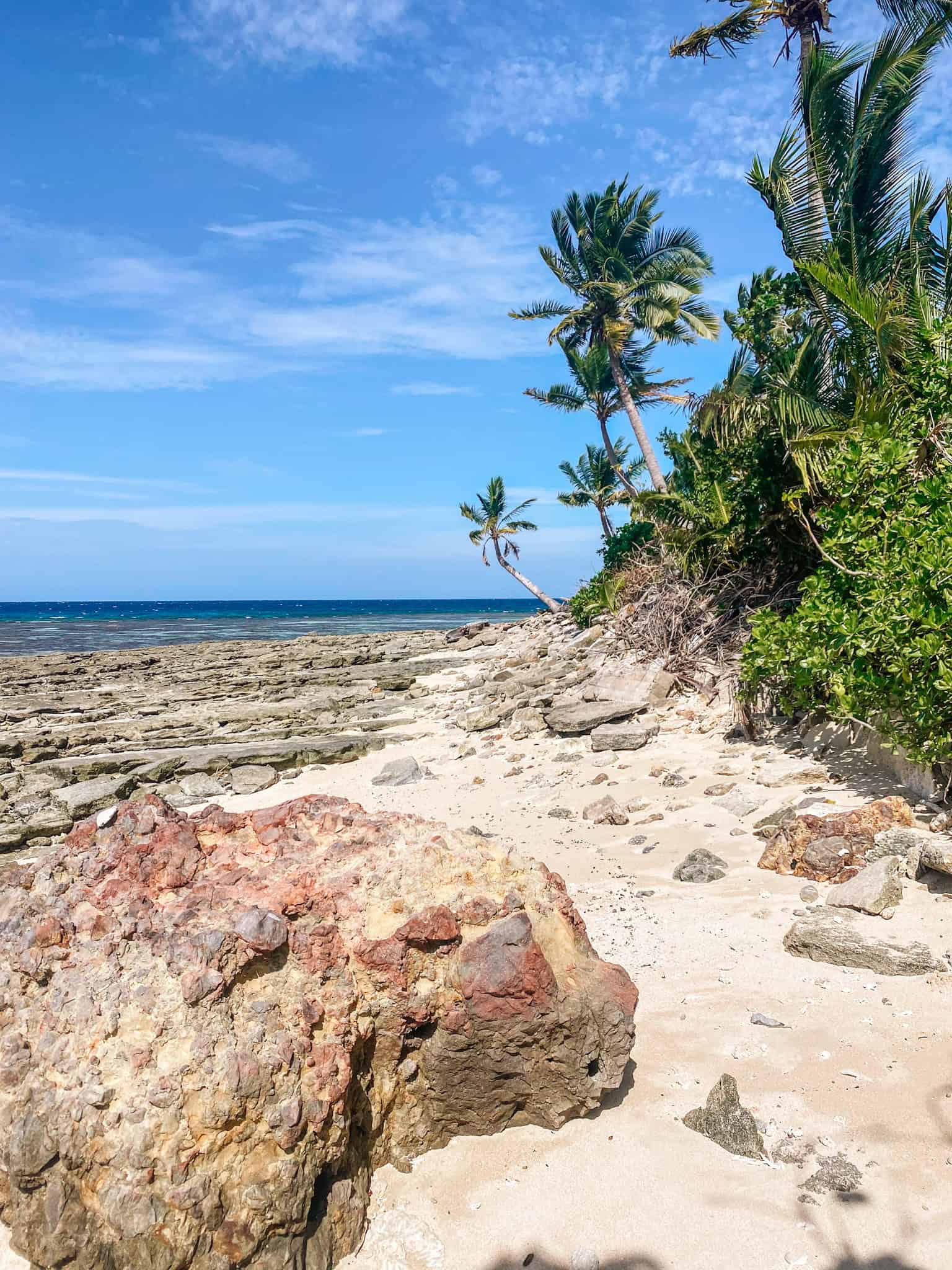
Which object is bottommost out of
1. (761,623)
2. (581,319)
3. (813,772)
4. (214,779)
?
(214,779)

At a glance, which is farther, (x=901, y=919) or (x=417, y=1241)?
(x=901, y=919)

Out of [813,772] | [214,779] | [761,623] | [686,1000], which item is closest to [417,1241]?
[686,1000]

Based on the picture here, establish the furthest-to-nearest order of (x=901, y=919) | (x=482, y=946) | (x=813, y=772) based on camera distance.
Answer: (x=813, y=772) → (x=901, y=919) → (x=482, y=946)

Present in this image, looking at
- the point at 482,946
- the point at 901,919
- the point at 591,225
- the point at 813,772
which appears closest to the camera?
the point at 482,946

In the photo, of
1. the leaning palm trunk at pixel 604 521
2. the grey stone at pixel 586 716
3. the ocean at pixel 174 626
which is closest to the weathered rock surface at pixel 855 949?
the grey stone at pixel 586 716

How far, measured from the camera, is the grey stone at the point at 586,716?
10117 millimetres

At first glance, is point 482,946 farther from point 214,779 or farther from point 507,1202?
point 214,779

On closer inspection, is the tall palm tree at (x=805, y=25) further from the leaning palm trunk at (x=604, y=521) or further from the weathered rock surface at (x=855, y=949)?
the leaning palm trunk at (x=604, y=521)

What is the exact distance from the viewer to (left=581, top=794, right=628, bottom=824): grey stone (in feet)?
22.6

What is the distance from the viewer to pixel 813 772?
7.00m

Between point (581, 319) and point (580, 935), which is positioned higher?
point (581, 319)

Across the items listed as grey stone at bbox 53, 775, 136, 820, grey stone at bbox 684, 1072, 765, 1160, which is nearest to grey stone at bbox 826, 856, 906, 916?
grey stone at bbox 684, 1072, 765, 1160

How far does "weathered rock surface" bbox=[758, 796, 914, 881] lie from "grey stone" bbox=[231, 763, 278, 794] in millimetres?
6594

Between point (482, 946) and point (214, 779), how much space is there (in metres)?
8.33
